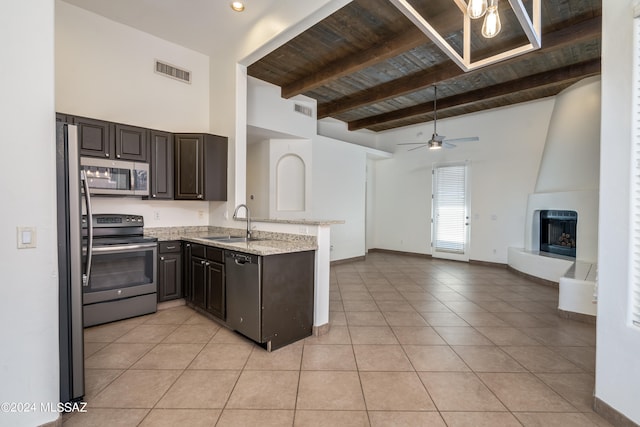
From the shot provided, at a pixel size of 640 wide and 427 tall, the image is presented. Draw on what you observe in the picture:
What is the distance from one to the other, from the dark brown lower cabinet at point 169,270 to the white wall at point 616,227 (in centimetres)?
412

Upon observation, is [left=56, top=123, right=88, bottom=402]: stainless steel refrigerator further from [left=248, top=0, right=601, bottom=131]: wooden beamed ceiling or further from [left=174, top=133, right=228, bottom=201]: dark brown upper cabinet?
[left=248, top=0, right=601, bottom=131]: wooden beamed ceiling

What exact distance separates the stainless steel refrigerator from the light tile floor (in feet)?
1.28

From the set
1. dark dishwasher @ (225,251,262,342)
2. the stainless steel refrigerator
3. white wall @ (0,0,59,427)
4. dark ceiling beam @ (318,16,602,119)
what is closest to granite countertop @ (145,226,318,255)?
dark dishwasher @ (225,251,262,342)

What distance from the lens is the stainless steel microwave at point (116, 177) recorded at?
320 centimetres

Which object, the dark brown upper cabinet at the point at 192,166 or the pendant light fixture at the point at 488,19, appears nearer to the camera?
the pendant light fixture at the point at 488,19

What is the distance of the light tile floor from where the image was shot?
1.86 meters

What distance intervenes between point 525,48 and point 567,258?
14.4 ft

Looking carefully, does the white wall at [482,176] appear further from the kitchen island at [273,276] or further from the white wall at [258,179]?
the kitchen island at [273,276]

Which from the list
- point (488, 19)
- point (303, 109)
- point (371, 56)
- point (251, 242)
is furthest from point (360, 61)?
point (251, 242)

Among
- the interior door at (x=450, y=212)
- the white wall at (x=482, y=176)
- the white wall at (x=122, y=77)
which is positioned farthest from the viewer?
the interior door at (x=450, y=212)

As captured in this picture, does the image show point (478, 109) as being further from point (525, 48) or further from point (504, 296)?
point (525, 48)

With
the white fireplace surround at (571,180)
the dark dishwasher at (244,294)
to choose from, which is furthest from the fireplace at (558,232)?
the dark dishwasher at (244,294)

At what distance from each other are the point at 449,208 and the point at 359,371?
19.4ft

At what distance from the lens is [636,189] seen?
5.57 feet
